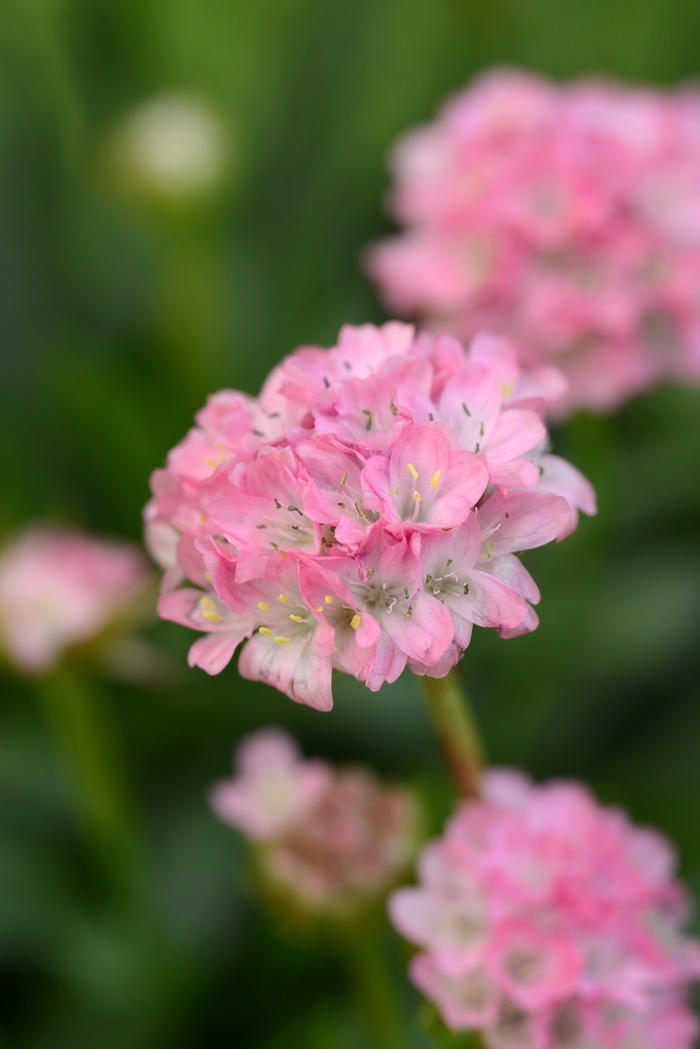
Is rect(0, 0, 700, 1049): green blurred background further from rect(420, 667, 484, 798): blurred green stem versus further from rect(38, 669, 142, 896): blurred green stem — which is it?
rect(420, 667, 484, 798): blurred green stem

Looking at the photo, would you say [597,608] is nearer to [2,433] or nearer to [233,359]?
[233,359]

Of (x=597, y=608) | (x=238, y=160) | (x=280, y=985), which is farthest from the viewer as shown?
(x=238, y=160)

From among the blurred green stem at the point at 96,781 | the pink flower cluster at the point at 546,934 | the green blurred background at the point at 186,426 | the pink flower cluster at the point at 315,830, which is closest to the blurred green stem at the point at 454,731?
the pink flower cluster at the point at 546,934

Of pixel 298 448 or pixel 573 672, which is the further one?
pixel 573 672

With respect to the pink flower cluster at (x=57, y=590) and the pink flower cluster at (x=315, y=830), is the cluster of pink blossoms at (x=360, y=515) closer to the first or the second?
the pink flower cluster at (x=315, y=830)

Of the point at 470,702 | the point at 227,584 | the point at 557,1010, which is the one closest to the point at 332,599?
the point at 227,584

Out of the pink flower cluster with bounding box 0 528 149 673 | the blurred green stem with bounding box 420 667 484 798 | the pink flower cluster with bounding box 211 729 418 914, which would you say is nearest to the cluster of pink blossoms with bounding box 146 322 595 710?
the blurred green stem with bounding box 420 667 484 798

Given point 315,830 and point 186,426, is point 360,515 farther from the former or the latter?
point 186,426
